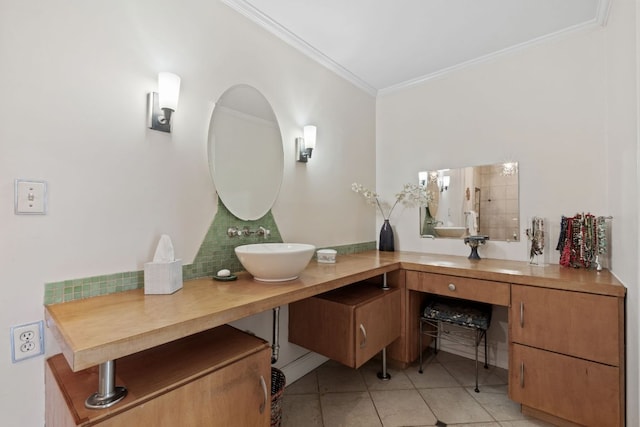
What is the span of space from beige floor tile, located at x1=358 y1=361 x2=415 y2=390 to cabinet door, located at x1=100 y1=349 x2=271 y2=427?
1.11m

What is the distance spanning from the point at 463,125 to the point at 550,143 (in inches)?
24.5

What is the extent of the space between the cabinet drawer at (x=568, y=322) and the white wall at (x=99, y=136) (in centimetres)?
158

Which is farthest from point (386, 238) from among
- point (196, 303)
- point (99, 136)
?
point (99, 136)

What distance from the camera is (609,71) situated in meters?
1.83

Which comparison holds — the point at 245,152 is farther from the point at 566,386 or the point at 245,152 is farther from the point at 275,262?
the point at 566,386

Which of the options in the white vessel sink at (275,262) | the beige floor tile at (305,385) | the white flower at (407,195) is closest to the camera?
the white vessel sink at (275,262)

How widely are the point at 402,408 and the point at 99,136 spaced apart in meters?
2.15

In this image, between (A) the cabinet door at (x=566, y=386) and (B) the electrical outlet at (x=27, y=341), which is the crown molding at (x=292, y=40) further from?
(A) the cabinet door at (x=566, y=386)

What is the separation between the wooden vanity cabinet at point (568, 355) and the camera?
4.68 ft

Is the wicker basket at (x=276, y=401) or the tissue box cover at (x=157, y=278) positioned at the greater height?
the tissue box cover at (x=157, y=278)

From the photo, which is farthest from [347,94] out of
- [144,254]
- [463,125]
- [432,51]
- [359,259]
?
[144,254]

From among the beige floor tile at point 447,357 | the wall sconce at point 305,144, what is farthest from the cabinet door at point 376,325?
the wall sconce at point 305,144

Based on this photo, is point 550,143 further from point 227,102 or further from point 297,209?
point 227,102

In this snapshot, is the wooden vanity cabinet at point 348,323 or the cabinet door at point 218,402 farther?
the wooden vanity cabinet at point 348,323
